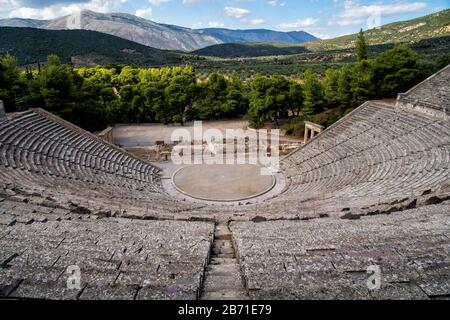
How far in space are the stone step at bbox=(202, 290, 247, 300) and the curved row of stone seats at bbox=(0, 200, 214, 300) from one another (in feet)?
0.60

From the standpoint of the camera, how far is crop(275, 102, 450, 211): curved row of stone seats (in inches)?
454

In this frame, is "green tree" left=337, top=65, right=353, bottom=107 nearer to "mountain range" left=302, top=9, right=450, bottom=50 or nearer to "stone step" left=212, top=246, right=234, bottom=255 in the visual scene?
"stone step" left=212, top=246, right=234, bottom=255

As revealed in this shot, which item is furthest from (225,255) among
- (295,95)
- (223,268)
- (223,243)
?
(295,95)

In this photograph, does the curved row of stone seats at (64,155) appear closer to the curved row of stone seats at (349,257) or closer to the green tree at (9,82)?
the green tree at (9,82)

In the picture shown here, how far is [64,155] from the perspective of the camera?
15688 millimetres

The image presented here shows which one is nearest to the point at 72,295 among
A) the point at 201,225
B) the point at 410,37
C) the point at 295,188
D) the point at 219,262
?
the point at 219,262

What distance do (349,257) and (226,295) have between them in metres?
2.05

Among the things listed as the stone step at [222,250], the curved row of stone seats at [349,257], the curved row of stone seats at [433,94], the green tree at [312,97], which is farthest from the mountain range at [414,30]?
the stone step at [222,250]

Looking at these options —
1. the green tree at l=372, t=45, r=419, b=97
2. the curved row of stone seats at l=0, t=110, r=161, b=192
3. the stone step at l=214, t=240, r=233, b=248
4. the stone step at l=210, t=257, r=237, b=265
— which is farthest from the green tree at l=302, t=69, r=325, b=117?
the stone step at l=210, t=257, r=237, b=265

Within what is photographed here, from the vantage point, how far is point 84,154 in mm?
16938

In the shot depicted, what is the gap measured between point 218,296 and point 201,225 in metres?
3.99

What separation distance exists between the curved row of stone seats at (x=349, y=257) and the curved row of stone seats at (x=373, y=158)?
13.1 ft

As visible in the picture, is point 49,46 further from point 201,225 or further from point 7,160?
point 201,225

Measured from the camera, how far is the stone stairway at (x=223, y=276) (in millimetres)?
3937
